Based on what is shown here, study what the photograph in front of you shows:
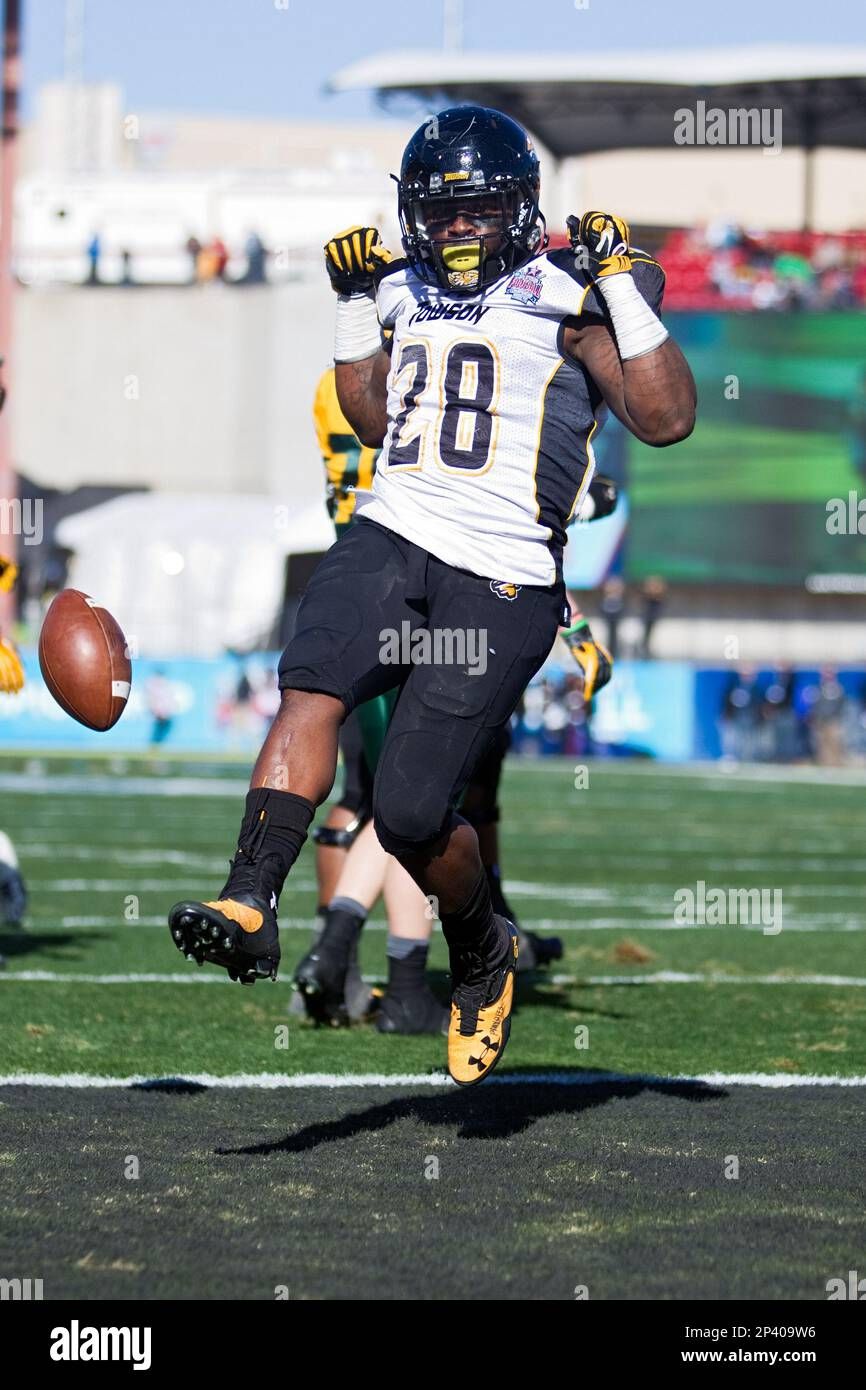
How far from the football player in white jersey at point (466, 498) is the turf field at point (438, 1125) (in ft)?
1.29

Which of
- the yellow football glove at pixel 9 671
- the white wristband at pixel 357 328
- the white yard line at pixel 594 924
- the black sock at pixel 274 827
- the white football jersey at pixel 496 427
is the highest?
the white wristband at pixel 357 328

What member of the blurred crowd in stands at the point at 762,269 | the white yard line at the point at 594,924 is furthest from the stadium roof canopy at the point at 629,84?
the white yard line at the point at 594,924

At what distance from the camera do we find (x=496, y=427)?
12.8ft

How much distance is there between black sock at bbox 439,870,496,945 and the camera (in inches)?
152

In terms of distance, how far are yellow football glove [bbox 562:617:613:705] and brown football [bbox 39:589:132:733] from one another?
4.35 ft

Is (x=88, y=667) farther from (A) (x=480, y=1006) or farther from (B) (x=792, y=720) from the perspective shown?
(B) (x=792, y=720)

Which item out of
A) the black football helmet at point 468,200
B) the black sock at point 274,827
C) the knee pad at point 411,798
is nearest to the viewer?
the black sock at point 274,827

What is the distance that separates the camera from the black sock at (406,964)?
5.16 metres

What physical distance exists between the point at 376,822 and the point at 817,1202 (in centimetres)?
100

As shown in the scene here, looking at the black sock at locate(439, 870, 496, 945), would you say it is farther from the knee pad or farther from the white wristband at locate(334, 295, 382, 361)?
the white wristband at locate(334, 295, 382, 361)

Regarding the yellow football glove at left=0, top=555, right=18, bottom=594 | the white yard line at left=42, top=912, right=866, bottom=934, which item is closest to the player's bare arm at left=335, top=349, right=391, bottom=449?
the yellow football glove at left=0, top=555, right=18, bottom=594

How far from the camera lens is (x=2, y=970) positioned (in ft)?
19.8

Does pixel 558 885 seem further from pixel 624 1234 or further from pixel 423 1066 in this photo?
pixel 624 1234

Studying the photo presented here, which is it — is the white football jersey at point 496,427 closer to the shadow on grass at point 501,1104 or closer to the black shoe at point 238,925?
the black shoe at point 238,925
